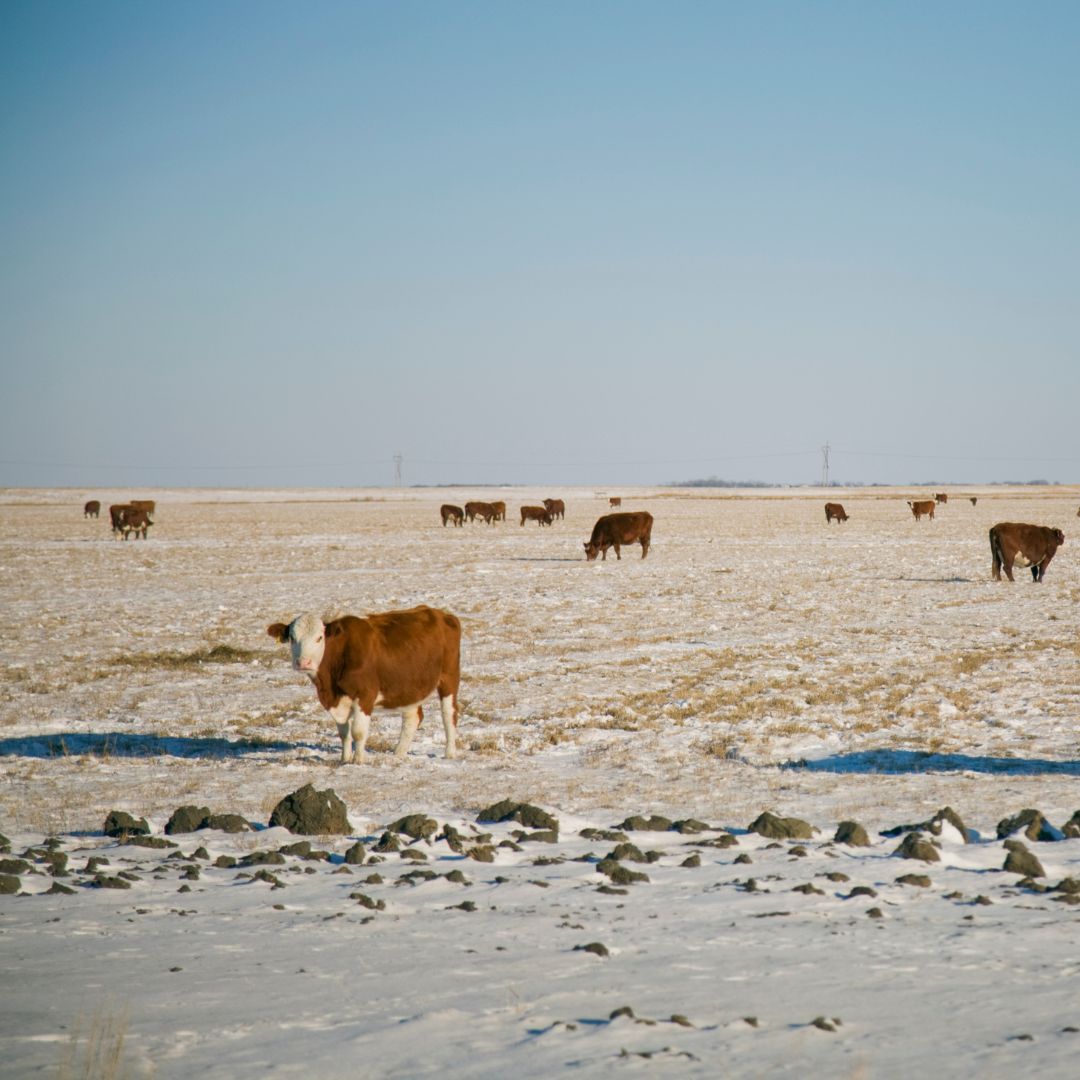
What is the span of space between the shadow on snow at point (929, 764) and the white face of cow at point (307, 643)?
14.7 feet

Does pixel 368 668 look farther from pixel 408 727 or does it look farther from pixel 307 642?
pixel 408 727

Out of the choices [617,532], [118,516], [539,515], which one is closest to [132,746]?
[617,532]

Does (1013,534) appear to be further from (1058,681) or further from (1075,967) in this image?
(1075,967)

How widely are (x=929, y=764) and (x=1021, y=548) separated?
61.5ft

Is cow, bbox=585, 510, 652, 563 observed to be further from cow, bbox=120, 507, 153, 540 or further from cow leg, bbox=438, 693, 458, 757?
cow leg, bbox=438, 693, 458, 757

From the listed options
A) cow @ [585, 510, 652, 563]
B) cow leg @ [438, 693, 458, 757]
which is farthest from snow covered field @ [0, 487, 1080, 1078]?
cow @ [585, 510, 652, 563]

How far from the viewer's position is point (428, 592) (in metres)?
25.6

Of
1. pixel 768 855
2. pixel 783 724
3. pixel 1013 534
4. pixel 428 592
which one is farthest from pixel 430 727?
pixel 1013 534

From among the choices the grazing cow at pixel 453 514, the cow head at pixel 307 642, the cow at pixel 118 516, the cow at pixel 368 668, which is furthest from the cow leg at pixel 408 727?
the grazing cow at pixel 453 514

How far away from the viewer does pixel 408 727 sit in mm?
10797

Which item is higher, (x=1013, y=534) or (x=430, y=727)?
(x=1013, y=534)

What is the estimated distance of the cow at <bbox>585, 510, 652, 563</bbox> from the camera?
117ft

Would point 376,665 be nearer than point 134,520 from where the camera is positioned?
Yes

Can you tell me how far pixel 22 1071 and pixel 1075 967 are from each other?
4.42m
